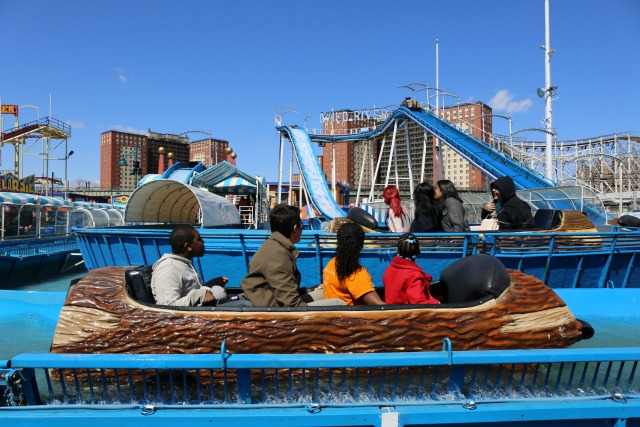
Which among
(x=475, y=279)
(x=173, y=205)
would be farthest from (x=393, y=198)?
(x=173, y=205)

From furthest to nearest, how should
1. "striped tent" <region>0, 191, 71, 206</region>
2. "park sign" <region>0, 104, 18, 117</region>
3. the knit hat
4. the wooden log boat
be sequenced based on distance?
"park sign" <region>0, 104, 18, 117</region>
"striped tent" <region>0, 191, 71, 206</region>
the knit hat
the wooden log boat

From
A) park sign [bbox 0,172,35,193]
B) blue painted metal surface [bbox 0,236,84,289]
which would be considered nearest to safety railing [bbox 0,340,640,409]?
blue painted metal surface [bbox 0,236,84,289]

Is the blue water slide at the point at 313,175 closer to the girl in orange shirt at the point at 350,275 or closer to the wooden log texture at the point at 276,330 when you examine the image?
the girl in orange shirt at the point at 350,275

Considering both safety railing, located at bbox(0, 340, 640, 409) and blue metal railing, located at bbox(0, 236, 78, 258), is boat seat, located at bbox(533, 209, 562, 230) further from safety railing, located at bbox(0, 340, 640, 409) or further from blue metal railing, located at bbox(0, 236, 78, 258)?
blue metal railing, located at bbox(0, 236, 78, 258)

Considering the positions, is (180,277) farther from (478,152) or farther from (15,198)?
(478,152)

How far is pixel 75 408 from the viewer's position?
2.41 meters

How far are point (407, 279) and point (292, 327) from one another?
3.72 feet

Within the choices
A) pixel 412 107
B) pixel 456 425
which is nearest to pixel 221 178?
pixel 412 107

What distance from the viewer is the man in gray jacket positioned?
3531 millimetres

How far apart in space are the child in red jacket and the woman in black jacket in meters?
3.55

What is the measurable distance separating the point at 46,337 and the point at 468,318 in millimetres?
4581

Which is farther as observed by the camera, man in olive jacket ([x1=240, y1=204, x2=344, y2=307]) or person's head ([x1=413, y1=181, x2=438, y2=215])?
person's head ([x1=413, y1=181, x2=438, y2=215])

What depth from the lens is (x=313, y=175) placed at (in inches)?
781

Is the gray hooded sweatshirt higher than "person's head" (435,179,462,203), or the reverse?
"person's head" (435,179,462,203)
